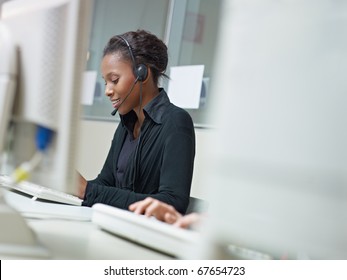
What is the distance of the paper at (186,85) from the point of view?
222cm

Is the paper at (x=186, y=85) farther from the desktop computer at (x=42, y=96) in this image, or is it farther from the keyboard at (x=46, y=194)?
the desktop computer at (x=42, y=96)

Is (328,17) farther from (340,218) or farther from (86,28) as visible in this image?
(86,28)

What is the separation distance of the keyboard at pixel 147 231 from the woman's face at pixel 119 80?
72cm

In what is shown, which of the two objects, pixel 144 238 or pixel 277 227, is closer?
pixel 277 227

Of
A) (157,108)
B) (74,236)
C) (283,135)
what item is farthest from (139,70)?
(283,135)

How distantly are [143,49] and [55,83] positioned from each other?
35.1 inches

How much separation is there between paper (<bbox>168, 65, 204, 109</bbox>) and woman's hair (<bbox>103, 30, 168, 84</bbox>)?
1.86ft

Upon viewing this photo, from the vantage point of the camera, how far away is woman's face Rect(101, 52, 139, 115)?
1.58 m

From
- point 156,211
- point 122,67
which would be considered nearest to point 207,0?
point 122,67

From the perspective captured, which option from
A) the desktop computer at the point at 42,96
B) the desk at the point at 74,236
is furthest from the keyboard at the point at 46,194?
the desktop computer at the point at 42,96

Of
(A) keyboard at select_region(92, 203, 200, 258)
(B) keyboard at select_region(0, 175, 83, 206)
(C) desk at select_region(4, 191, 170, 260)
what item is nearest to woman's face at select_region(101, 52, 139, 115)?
(B) keyboard at select_region(0, 175, 83, 206)

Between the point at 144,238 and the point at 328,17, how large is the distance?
1.45 ft

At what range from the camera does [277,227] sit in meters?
0.54

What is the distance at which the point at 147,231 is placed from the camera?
2.60 ft
